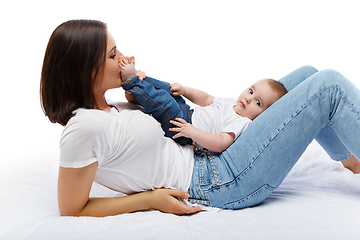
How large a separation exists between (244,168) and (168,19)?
240 cm

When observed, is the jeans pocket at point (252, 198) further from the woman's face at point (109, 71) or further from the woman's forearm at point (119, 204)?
the woman's face at point (109, 71)

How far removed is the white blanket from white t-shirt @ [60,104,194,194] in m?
0.14

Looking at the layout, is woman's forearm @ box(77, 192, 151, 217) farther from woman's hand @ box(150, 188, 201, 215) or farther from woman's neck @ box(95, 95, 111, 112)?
woman's neck @ box(95, 95, 111, 112)

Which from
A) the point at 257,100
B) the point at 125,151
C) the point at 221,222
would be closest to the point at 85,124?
the point at 125,151

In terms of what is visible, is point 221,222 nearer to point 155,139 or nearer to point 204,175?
point 204,175

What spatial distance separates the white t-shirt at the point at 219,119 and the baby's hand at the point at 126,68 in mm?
405

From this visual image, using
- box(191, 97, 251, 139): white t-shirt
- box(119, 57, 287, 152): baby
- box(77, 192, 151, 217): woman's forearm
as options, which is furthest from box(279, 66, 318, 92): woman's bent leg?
box(77, 192, 151, 217): woman's forearm

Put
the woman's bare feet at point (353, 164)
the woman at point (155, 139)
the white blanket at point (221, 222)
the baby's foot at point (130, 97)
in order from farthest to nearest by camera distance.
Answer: the woman's bare feet at point (353, 164)
the baby's foot at point (130, 97)
the woman at point (155, 139)
the white blanket at point (221, 222)

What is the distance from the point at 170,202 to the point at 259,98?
0.69 metres

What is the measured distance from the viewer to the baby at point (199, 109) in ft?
4.49

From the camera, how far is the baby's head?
159 cm

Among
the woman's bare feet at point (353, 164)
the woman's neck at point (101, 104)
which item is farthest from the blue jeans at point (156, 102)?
the woman's bare feet at point (353, 164)

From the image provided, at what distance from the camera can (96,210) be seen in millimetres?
1269

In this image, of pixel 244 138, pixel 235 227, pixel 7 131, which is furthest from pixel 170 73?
pixel 235 227
